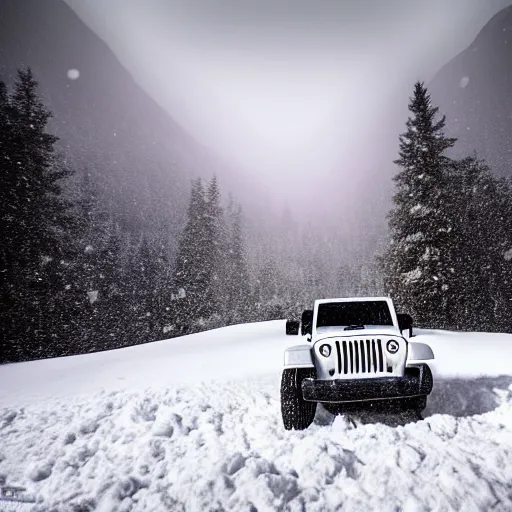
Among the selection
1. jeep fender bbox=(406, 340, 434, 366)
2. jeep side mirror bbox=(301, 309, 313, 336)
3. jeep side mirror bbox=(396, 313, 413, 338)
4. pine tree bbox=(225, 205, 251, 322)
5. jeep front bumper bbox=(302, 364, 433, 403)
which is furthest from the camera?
pine tree bbox=(225, 205, 251, 322)

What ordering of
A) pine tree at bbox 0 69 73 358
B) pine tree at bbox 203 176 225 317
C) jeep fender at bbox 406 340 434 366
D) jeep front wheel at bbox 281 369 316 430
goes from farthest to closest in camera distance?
pine tree at bbox 203 176 225 317, pine tree at bbox 0 69 73 358, jeep fender at bbox 406 340 434 366, jeep front wheel at bbox 281 369 316 430

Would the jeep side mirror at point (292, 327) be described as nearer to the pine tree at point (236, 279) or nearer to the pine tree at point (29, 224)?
the pine tree at point (29, 224)

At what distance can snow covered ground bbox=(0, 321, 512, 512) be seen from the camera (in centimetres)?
345

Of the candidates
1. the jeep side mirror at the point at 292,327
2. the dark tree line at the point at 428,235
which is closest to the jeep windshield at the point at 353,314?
the jeep side mirror at the point at 292,327

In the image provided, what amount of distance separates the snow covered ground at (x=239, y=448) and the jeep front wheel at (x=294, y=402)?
6.8 inches

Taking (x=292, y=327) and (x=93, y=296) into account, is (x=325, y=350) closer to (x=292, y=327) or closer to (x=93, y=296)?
(x=292, y=327)

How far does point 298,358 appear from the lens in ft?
17.1

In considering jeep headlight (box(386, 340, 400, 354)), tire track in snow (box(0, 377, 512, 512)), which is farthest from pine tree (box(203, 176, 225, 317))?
jeep headlight (box(386, 340, 400, 354))

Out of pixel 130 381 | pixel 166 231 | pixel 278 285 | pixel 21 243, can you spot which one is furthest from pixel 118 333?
pixel 166 231

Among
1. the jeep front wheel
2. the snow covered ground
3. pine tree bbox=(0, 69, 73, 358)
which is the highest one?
pine tree bbox=(0, 69, 73, 358)

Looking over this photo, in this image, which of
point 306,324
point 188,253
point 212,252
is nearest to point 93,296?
point 188,253

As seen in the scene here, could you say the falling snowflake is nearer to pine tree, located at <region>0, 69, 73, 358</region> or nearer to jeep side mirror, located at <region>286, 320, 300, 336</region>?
pine tree, located at <region>0, 69, 73, 358</region>

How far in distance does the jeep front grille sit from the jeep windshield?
1.21 meters

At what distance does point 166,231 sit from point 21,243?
430 feet
